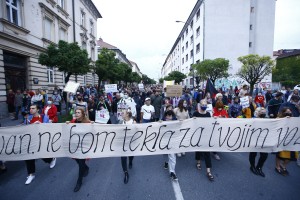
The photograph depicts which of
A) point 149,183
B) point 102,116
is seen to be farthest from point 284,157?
point 102,116

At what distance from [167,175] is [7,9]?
14.2m

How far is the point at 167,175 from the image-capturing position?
387 centimetres

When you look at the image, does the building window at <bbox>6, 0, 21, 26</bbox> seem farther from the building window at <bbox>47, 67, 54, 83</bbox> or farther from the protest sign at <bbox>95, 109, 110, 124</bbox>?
the protest sign at <bbox>95, 109, 110, 124</bbox>

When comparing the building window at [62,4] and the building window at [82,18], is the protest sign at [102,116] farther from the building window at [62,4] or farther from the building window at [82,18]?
the building window at [82,18]

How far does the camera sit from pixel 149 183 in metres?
3.55

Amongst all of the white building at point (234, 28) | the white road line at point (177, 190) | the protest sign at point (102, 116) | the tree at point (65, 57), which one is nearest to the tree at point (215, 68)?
the white building at point (234, 28)

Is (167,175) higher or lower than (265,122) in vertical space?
lower

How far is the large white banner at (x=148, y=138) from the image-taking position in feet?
11.6

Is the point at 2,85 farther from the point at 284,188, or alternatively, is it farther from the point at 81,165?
the point at 284,188

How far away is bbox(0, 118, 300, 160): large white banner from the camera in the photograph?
11.6ft

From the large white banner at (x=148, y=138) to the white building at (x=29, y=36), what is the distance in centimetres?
908

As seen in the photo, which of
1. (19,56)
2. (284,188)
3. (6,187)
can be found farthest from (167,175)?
(19,56)

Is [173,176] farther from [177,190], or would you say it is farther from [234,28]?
[234,28]

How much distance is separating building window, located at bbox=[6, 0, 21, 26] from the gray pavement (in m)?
11.2
